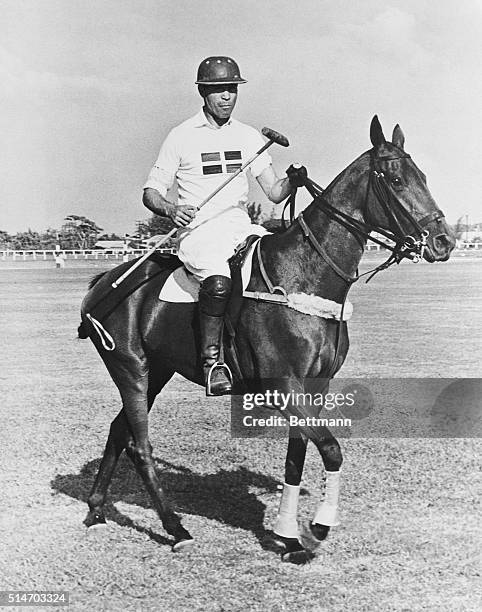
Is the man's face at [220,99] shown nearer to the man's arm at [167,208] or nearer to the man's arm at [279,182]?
the man's arm at [279,182]

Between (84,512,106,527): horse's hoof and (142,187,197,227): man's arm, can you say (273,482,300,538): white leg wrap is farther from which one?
(142,187,197,227): man's arm

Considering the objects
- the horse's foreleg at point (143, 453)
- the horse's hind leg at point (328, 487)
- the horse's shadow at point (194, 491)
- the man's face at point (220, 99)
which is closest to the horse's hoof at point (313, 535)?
the horse's hind leg at point (328, 487)

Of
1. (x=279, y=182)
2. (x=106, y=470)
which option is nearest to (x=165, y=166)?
(x=279, y=182)

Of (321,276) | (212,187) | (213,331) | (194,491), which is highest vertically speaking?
(212,187)

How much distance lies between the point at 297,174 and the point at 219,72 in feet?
2.88

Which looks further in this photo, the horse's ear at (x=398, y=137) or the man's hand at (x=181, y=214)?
the man's hand at (x=181, y=214)

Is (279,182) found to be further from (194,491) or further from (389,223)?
(194,491)

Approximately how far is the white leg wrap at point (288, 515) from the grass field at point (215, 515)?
21 cm

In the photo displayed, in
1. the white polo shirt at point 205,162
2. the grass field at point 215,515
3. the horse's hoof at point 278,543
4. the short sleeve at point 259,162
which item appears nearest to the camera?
the grass field at point 215,515

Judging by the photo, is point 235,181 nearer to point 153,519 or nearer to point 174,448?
point 153,519

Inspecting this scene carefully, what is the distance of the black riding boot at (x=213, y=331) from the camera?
597 cm

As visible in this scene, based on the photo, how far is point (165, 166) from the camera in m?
6.29

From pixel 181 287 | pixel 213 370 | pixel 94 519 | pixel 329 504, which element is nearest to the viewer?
pixel 329 504

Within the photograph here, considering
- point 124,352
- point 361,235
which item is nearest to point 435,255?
point 361,235
